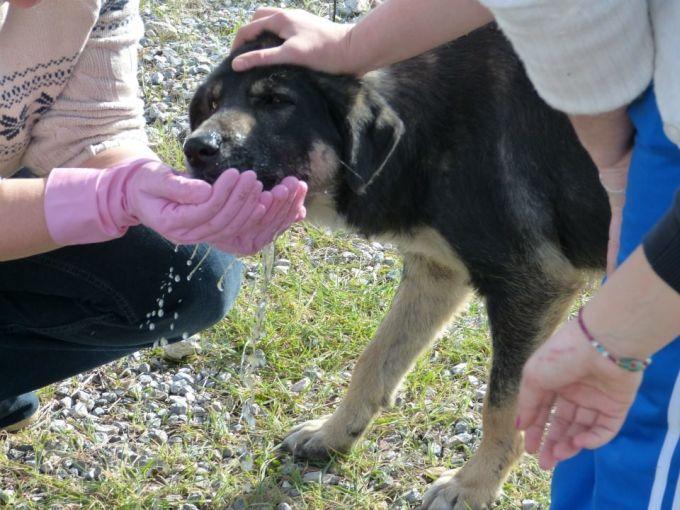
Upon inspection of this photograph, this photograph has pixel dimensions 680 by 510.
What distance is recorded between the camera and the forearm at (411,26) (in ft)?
7.64

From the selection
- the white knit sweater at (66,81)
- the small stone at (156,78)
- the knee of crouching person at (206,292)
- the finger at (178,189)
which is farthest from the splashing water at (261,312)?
the small stone at (156,78)

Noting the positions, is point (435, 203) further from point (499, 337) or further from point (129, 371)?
point (129, 371)

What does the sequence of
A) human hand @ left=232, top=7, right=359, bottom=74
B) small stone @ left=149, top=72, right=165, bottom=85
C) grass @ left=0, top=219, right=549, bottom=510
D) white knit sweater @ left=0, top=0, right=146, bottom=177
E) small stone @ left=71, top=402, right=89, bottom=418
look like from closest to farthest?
white knit sweater @ left=0, top=0, right=146, bottom=177
human hand @ left=232, top=7, right=359, bottom=74
grass @ left=0, top=219, right=549, bottom=510
small stone @ left=71, top=402, right=89, bottom=418
small stone @ left=149, top=72, right=165, bottom=85

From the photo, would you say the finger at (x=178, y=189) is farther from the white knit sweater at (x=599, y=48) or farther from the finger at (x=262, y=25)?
the white knit sweater at (x=599, y=48)

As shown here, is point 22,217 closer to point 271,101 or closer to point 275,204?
point 275,204

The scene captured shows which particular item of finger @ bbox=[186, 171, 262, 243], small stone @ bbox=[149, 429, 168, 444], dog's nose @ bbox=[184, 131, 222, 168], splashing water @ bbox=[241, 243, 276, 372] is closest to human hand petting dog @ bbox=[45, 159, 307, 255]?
finger @ bbox=[186, 171, 262, 243]

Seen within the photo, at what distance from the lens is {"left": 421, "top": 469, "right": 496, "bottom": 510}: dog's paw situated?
317 cm

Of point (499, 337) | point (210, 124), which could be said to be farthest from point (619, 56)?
point (499, 337)

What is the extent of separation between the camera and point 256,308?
398cm

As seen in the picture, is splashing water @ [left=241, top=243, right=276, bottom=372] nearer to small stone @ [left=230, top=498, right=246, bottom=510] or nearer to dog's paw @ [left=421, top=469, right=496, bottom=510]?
small stone @ [left=230, top=498, right=246, bottom=510]

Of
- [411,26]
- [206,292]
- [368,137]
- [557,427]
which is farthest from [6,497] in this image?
[557,427]

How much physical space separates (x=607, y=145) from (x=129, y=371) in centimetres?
249

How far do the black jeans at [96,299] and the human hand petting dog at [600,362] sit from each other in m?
1.59

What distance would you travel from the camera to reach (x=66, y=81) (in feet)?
9.25
